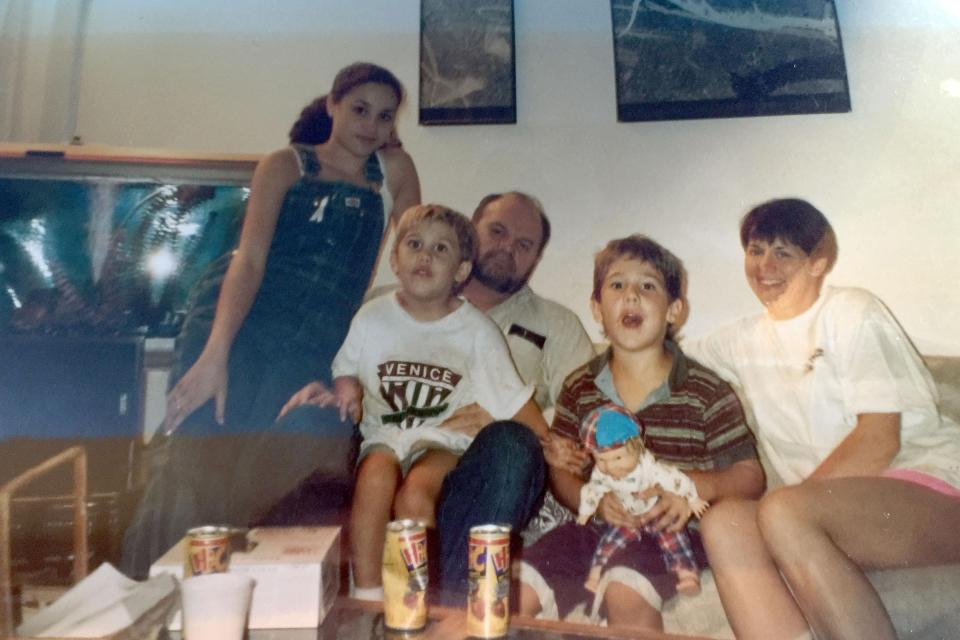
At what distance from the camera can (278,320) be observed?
1831mm

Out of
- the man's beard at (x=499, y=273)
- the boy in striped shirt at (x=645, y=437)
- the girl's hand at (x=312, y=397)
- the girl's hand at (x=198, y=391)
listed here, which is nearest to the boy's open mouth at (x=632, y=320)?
the boy in striped shirt at (x=645, y=437)

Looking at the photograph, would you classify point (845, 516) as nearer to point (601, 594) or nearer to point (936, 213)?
point (601, 594)

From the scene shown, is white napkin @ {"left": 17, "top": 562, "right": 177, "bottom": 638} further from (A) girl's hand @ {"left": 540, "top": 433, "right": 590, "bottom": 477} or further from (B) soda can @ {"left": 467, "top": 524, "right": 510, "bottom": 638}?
(A) girl's hand @ {"left": 540, "top": 433, "right": 590, "bottom": 477}

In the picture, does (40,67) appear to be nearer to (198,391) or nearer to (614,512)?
(198,391)

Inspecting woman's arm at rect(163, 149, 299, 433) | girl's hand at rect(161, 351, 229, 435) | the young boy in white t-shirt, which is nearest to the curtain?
woman's arm at rect(163, 149, 299, 433)

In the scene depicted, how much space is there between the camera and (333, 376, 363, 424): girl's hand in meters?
1.77

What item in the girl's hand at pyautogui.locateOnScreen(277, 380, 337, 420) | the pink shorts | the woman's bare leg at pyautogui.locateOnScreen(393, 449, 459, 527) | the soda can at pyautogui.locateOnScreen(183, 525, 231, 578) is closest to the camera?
the soda can at pyautogui.locateOnScreen(183, 525, 231, 578)

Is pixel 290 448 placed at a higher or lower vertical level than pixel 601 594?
higher

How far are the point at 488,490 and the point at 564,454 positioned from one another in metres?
0.18

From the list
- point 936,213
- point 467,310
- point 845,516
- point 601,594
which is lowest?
point 601,594

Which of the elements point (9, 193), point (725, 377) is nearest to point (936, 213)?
point (725, 377)

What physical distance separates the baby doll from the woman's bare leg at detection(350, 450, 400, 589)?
416mm

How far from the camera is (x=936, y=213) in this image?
67.4 inches

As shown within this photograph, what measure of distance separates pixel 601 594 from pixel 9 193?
1644 mm
